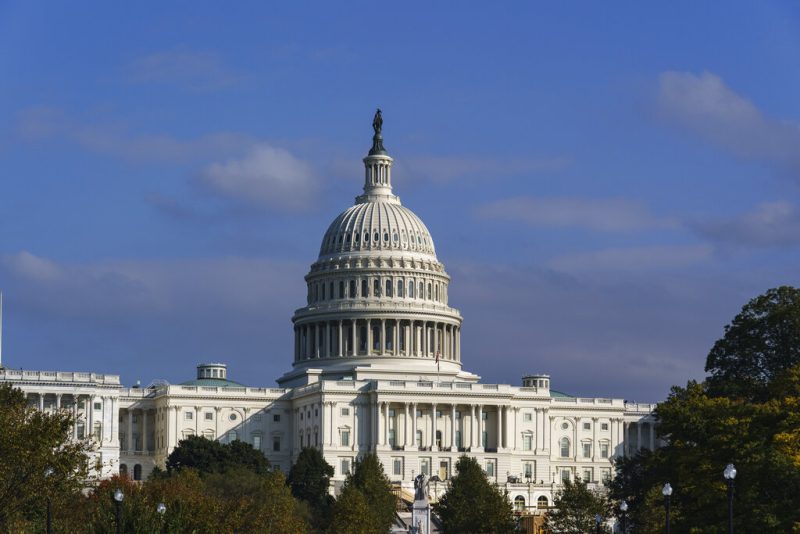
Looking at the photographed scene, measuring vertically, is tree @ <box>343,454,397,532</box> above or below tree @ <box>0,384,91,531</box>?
above

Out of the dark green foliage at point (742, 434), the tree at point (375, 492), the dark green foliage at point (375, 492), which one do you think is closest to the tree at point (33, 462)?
the dark green foliage at point (742, 434)

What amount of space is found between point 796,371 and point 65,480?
51.0 m

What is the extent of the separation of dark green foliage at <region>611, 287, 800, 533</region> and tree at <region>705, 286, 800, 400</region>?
67mm

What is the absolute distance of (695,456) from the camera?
12988cm

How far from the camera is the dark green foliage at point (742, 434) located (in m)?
122

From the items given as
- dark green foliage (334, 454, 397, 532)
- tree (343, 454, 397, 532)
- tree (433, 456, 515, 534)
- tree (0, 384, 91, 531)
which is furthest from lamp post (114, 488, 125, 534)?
tree (343, 454, 397, 532)

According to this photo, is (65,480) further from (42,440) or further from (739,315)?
(739,315)

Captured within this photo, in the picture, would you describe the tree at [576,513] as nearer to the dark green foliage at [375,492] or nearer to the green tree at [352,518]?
the green tree at [352,518]

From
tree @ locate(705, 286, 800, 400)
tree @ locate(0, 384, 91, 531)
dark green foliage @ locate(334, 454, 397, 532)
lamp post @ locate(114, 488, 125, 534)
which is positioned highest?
tree @ locate(705, 286, 800, 400)

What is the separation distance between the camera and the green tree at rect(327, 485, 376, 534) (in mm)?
151125

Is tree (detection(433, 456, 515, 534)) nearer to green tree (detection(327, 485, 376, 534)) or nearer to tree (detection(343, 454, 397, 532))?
tree (detection(343, 454, 397, 532))

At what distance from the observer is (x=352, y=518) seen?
153125 millimetres

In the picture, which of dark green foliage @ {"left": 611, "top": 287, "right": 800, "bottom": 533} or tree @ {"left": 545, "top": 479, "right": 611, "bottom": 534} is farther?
tree @ {"left": 545, "top": 479, "right": 611, "bottom": 534}

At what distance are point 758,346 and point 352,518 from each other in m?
29.9
